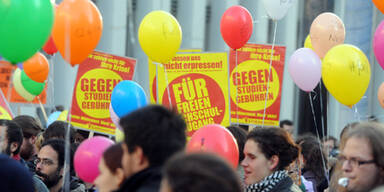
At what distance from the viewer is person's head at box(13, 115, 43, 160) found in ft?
20.8

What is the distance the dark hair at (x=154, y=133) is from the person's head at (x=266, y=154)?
138cm

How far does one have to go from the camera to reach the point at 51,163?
5.00m

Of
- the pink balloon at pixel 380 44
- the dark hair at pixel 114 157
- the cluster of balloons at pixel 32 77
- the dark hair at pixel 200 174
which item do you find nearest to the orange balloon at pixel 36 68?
the cluster of balloons at pixel 32 77

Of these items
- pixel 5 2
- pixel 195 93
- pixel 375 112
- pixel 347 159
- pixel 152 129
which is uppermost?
pixel 5 2

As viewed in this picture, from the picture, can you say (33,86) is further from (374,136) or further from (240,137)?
(374,136)

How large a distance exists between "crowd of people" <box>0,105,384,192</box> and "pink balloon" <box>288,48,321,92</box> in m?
1.34

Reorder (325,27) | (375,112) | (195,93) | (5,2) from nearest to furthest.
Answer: (5,2), (325,27), (195,93), (375,112)

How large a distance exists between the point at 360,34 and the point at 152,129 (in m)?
12.9

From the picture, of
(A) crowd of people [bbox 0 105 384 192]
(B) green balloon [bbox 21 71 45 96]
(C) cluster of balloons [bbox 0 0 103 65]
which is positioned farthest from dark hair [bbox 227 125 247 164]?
(B) green balloon [bbox 21 71 45 96]

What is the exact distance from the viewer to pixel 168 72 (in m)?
7.18

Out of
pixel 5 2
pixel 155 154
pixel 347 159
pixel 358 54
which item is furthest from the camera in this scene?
pixel 358 54

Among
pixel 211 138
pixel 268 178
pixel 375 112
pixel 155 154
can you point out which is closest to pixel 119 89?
pixel 211 138

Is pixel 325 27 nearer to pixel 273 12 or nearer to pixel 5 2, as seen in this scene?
pixel 273 12

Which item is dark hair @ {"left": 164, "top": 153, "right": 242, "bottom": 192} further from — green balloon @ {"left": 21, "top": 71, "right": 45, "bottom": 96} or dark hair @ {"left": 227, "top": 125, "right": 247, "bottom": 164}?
green balloon @ {"left": 21, "top": 71, "right": 45, "bottom": 96}
